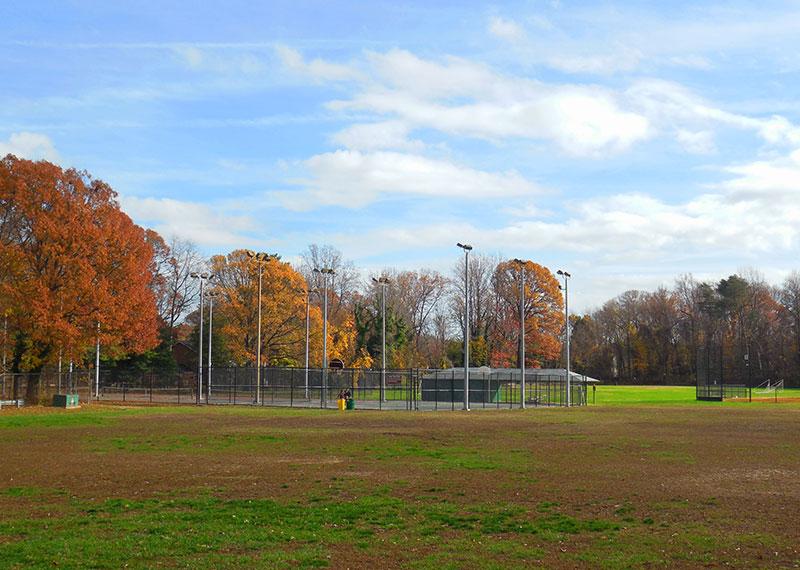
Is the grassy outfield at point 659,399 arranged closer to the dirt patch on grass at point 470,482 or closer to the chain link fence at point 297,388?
the chain link fence at point 297,388

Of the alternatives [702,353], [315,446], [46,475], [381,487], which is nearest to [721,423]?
[315,446]

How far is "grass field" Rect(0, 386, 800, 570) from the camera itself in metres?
11.1

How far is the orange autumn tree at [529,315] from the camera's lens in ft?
331

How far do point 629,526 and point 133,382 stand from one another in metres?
67.0

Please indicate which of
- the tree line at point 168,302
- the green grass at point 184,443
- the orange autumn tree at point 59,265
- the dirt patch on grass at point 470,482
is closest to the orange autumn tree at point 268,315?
the tree line at point 168,302

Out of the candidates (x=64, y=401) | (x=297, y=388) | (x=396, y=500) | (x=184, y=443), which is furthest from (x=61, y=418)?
(x=396, y=500)

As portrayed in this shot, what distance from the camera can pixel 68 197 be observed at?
165 ft

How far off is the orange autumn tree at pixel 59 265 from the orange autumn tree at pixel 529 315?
57865 millimetres

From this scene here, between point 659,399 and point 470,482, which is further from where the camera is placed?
point 659,399

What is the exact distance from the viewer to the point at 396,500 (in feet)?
50.8

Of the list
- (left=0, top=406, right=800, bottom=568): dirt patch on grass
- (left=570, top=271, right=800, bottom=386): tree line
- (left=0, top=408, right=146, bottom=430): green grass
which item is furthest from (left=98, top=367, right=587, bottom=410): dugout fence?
(left=570, top=271, right=800, bottom=386): tree line

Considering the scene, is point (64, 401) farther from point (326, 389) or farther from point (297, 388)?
point (326, 389)

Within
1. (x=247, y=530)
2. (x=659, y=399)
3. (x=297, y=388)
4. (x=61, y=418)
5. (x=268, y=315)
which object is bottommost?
(x=659, y=399)

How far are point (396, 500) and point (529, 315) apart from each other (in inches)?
3458
